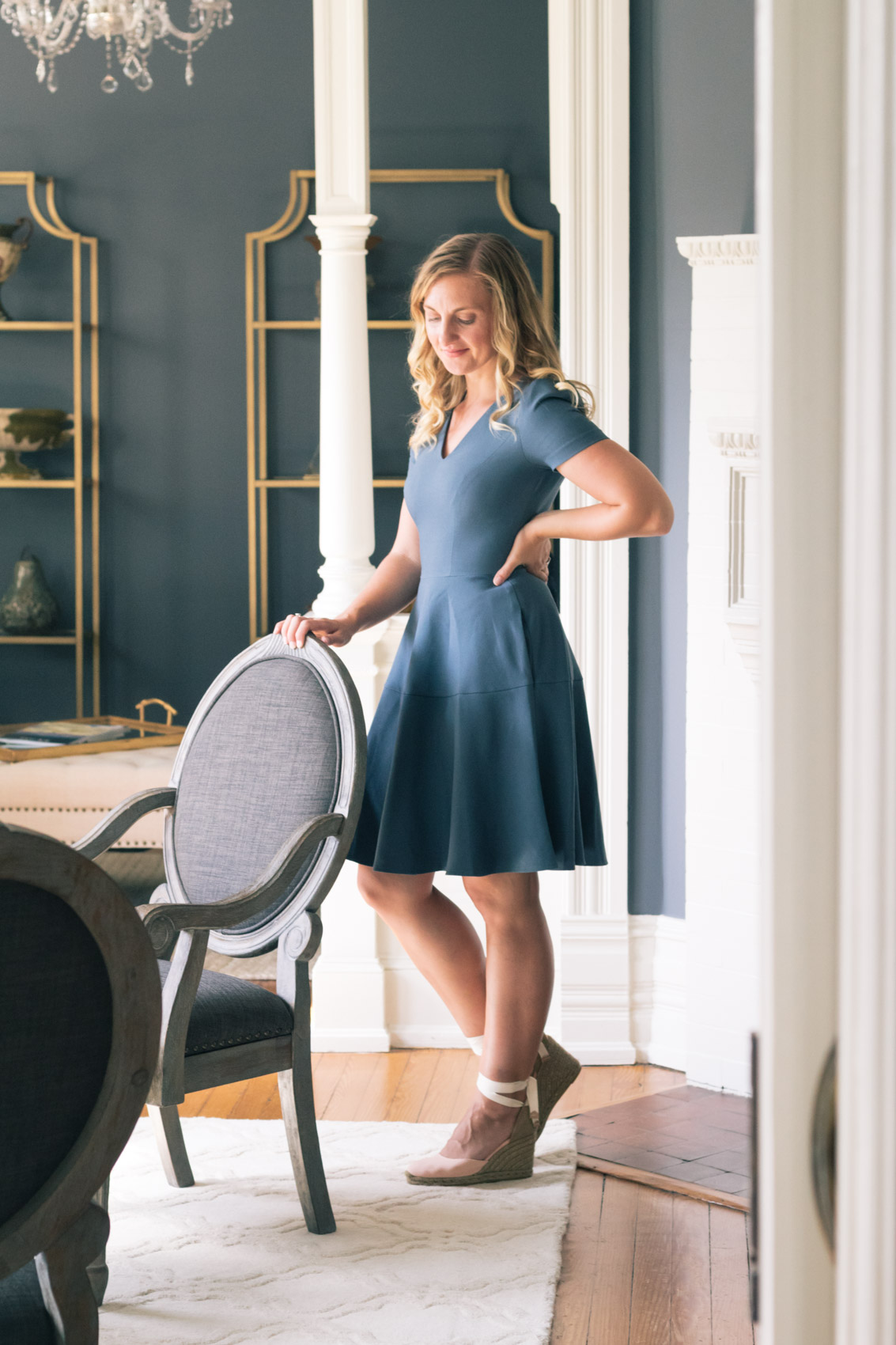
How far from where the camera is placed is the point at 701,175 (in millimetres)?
3039

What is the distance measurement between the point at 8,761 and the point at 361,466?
1.45 metres

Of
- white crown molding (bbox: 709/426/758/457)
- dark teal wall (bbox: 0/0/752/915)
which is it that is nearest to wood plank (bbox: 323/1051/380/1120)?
white crown molding (bbox: 709/426/758/457)

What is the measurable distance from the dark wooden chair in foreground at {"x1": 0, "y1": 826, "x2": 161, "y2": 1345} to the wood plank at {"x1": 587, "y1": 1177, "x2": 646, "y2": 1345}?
97 centimetres

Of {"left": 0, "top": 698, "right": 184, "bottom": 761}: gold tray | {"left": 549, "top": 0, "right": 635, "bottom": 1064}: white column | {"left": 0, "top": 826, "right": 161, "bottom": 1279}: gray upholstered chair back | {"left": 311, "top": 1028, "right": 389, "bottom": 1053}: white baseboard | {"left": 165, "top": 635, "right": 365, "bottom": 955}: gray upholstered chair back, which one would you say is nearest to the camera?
{"left": 0, "top": 826, "right": 161, "bottom": 1279}: gray upholstered chair back

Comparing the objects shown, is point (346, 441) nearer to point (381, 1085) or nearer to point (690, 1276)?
point (381, 1085)

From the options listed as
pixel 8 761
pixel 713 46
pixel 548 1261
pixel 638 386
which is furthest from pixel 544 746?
pixel 8 761

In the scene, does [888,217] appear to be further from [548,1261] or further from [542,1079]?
[542,1079]

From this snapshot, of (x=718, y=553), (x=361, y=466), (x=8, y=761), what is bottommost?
(x=8, y=761)

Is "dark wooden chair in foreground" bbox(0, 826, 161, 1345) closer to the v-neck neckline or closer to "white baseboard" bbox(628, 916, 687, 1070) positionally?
the v-neck neckline

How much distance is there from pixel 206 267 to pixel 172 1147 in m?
3.82

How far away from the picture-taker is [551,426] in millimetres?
2260

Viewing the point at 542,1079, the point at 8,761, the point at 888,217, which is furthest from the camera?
Result: the point at 8,761

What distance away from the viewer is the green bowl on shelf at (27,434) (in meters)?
5.11

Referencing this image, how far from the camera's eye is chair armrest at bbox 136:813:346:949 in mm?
1903
